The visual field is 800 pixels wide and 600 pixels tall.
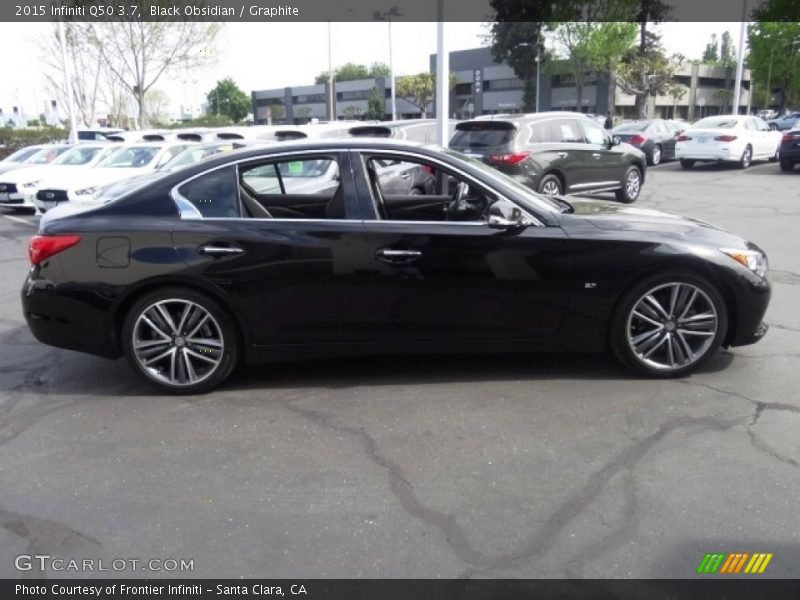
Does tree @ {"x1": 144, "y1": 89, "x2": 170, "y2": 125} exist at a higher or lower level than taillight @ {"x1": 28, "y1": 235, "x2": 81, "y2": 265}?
higher

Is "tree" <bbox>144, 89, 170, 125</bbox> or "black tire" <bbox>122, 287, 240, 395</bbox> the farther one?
"tree" <bbox>144, 89, 170, 125</bbox>

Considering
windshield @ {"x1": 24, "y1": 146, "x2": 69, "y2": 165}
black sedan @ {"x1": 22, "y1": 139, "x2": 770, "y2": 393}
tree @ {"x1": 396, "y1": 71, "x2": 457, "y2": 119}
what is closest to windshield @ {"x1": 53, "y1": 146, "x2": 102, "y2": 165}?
windshield @ {"x1": 24, "y1": 146, "x2": 69, "y2": 165}

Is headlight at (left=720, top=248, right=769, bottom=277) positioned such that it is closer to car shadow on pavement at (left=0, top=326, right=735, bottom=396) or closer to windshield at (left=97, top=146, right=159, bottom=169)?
car shadow on pavement at (left=0, top=326, right=735, bottom=396)

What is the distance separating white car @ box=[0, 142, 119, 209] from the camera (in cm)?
1428

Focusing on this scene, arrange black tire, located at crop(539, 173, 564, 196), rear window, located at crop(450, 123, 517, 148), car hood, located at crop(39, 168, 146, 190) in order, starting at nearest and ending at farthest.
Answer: rear window, located at crop(450, 123, 517, 148) < black tire, located at crop(539, 173, 564, 196) < car hood, located at crop(39, 168, 146, 190)

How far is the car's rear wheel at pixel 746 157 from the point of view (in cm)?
2081

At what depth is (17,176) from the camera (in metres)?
14.7

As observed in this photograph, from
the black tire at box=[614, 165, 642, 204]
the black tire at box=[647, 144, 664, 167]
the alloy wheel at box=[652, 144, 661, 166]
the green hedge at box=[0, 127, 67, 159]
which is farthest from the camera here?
the green hedge at box=[0, 127, 67, 159]

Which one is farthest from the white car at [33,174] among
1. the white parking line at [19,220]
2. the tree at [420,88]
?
the tree at [420,88]

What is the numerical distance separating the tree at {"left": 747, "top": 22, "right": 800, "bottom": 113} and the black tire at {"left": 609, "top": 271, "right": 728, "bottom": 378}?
53.8 meters

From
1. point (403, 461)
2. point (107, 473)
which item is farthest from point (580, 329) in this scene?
point (107, 473)

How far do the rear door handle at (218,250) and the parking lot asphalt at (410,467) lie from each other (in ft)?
3.07

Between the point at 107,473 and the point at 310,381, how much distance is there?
151 cm

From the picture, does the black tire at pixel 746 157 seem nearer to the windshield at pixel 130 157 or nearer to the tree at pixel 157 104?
the windshield at pixel 130 157
